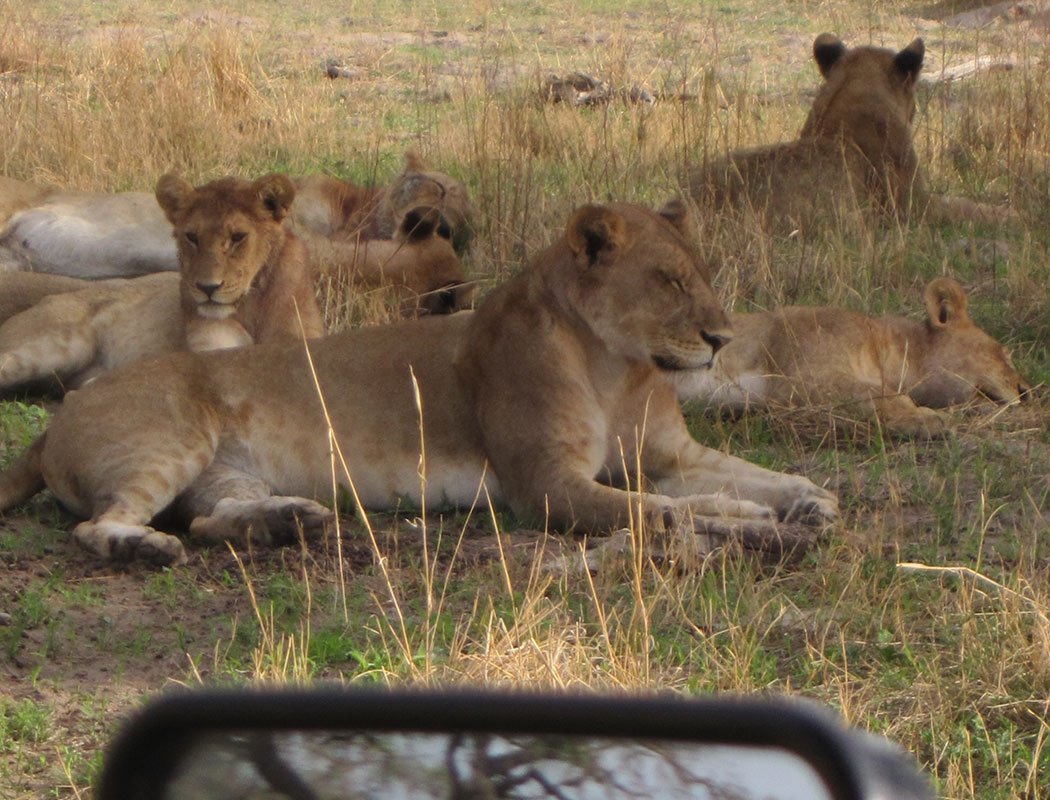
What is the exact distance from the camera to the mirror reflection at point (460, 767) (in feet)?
4.23

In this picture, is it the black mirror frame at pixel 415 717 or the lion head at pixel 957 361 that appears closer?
the black mirror frame at pixel 415 717

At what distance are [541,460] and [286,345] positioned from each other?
1035 millimetres

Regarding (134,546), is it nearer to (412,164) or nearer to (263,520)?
(263,520)

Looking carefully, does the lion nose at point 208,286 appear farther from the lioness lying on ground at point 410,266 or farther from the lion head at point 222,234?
the lioness lying on ground at point 410,266

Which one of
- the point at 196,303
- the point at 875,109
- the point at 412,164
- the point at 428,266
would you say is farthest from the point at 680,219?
the point at 875,109

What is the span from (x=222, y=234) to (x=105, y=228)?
2.41 m

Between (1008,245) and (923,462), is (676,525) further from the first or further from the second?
(1008,245)

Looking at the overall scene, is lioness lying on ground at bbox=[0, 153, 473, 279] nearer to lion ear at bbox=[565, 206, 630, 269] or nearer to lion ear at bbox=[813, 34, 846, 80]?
lion ear at bbox=[813, 34, 846, 80]

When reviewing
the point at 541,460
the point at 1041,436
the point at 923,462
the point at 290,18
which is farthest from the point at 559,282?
the point at 290,18

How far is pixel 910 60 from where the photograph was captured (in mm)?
8125

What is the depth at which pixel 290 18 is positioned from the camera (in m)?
19.7

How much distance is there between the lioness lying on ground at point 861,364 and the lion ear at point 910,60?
8.94 ft

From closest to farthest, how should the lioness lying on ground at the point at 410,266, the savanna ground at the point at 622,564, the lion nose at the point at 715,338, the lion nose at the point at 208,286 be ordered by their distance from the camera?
the savanna ground at the point at 622,564
the lion nose at the point at 715,338
the lion nose at the point at 208,286
the lioness lying on ground at the point at 410,266

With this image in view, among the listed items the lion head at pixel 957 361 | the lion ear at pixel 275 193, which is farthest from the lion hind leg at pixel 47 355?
the lion head at pixel 957 361
